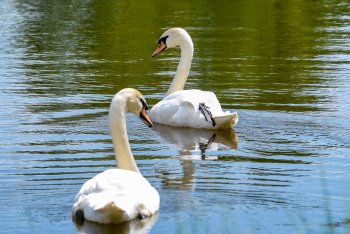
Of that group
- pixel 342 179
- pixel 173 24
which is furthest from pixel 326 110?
pixel 173 24

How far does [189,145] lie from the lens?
1288cm

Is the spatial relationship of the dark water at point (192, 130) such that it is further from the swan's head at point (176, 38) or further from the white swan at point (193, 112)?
the swan's head at point (176, 38)

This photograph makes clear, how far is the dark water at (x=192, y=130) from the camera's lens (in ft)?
30.4

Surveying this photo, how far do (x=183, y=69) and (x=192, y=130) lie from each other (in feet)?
6.54

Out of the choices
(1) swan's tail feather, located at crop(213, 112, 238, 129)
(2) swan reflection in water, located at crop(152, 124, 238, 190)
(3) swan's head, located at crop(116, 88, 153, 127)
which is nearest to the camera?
(3) swan's head, located at crop(116, 88, 153, 127)

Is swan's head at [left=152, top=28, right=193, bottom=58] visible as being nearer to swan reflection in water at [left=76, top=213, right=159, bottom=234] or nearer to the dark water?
the dark water

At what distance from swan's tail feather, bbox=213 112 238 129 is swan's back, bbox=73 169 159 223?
447 cm

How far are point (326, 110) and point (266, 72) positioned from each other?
410cm

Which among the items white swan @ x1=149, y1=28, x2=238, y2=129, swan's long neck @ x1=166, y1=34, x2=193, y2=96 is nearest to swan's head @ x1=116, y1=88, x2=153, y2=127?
white swan @ x1=149, y1=28, x2=238, y2=129

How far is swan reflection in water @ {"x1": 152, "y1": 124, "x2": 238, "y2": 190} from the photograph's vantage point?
1067 centimetres

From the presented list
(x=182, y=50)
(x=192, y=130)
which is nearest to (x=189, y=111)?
(x=192, y=130)

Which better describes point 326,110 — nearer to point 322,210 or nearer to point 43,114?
point 43,114

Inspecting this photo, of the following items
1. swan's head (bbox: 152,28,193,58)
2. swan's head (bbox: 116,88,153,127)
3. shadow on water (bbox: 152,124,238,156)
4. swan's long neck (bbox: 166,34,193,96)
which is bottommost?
shadow on water (bbox: 152,124,238,156)

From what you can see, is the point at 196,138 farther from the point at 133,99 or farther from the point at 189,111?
the point at 133,99
